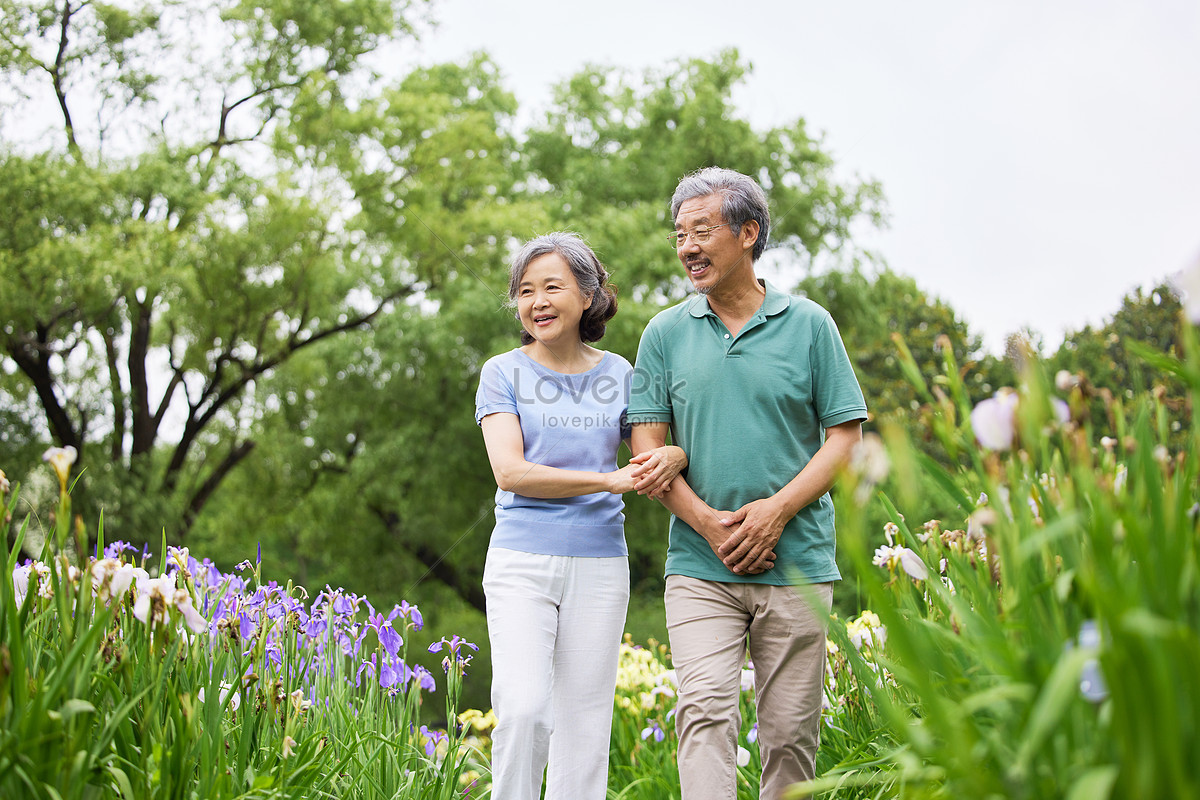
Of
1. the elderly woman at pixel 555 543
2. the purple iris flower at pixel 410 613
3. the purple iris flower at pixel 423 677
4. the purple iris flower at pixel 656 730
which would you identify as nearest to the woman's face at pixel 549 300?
the elderly woman at pixel 555 543

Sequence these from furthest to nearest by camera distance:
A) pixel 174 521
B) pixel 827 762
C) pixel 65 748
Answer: pixel 174 521, pixel 827 762, pixel 65 748

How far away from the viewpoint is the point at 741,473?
2854 mm

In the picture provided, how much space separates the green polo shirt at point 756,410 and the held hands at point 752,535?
7 centimetres

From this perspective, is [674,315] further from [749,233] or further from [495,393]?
[495,393]

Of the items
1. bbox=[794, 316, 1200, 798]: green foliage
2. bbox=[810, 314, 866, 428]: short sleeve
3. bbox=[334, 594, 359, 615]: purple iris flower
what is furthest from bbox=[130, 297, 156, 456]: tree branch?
bbox=[794, 316, 1200, 798]: green foliage

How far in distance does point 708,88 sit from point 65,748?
624 inches

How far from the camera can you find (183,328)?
50.4 feet

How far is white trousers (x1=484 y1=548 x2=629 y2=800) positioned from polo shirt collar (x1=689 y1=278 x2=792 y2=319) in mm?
870

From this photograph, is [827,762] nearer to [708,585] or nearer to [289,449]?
[708,585]

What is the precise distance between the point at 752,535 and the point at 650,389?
0.61 m

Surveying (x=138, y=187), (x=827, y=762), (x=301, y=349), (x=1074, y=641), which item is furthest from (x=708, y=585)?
(x=301, y=349)

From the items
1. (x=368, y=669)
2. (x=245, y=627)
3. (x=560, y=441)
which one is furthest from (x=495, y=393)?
(x=368, y=669)

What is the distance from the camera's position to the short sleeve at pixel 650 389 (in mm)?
3012

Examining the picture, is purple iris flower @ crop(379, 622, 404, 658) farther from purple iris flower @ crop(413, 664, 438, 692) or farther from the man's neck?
the man's neck
